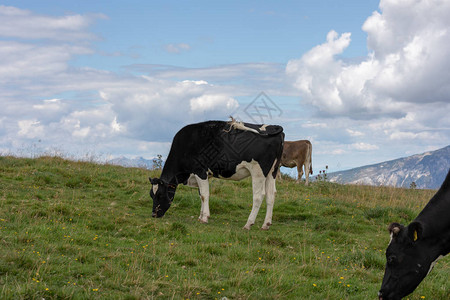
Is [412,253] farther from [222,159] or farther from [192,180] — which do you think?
[192,180]

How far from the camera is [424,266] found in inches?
240

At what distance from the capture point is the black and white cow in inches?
498

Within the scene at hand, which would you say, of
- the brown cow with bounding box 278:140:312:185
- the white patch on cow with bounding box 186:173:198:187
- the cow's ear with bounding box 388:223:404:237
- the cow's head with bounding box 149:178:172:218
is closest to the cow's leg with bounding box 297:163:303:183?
the brown cow with bounding box 278:140:312:185

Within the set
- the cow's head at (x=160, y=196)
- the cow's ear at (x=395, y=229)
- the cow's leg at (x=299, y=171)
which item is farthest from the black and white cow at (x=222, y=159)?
the cow's leg at (x=299, y=171)

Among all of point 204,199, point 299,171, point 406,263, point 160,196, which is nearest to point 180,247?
point 204,199

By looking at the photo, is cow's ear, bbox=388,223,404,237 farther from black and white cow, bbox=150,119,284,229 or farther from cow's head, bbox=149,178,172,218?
cow's head, bbox=149,178,172,218

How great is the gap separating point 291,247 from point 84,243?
448cm

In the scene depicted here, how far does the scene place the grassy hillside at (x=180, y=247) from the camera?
675 centimetres

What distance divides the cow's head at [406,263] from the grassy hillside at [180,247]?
0.83 meters

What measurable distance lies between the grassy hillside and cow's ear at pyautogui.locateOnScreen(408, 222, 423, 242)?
1361mm

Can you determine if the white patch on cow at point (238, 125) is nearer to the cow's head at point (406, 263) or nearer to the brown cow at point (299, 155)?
the cow's head at point (406, 263)

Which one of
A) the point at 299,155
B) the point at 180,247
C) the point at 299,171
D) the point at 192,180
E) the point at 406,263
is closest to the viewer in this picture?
the point at 406,263

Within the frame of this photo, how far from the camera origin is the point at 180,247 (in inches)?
366

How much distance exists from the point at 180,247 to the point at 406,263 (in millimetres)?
4668
